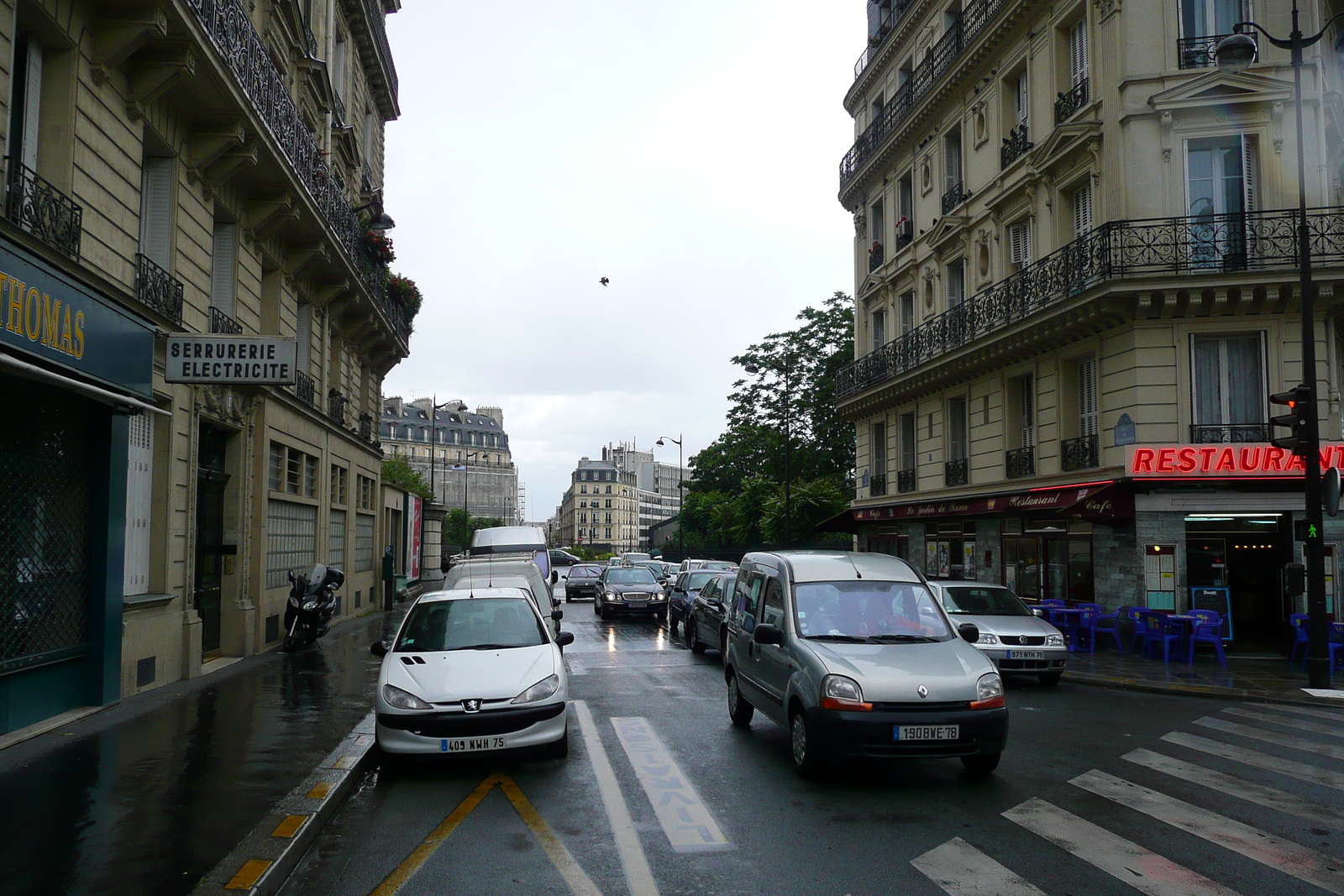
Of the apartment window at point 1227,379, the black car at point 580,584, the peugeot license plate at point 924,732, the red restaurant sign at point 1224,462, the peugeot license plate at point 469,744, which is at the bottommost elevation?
the black car at point 580,584

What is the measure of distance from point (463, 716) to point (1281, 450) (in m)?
15.7

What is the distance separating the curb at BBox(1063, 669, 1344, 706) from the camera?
12.5m

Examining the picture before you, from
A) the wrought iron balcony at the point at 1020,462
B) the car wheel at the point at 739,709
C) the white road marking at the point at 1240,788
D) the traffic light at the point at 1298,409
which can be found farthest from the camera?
the wrought iron balcony at the point at 1020,462

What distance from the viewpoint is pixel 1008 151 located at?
2277 cm

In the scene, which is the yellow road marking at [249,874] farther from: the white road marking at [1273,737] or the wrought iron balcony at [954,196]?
the wrought iron balcony at [954,196]

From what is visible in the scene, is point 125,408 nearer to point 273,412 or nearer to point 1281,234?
point 273,412

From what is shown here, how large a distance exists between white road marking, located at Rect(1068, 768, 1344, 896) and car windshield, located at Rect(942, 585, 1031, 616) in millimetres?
6965

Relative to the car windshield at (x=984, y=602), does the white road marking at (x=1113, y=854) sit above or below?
below

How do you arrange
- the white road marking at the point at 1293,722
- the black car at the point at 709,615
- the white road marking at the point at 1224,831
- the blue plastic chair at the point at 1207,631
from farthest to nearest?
the black car at the point at 709,615, the blue plastic chair at the point at 1207,631, the white road marking at the point at 1293,722, the white road marking at the point at 1224,831

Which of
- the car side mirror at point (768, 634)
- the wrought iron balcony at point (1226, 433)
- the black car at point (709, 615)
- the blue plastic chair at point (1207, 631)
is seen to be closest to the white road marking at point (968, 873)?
the car side mirror at point (768, 634)

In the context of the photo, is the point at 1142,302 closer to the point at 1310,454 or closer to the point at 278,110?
the point at 1310,454

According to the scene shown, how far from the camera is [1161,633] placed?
16547 millimetres

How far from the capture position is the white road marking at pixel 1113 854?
5.29 meters

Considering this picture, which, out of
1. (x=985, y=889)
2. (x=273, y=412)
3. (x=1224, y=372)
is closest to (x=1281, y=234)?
(x=1224, y=372)
